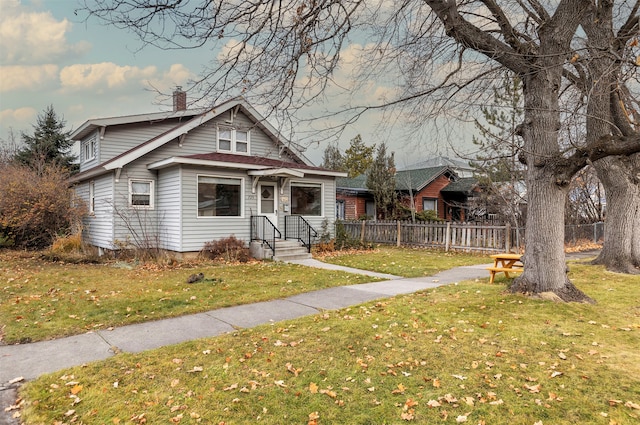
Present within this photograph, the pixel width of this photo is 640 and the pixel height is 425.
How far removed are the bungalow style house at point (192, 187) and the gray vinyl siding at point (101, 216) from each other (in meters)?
0.04

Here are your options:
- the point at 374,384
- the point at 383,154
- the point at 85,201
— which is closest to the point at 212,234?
the point at 85,201

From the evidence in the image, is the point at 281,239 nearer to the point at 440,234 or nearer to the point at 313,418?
the point at 440,234

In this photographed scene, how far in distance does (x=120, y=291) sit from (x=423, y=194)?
22.8 m

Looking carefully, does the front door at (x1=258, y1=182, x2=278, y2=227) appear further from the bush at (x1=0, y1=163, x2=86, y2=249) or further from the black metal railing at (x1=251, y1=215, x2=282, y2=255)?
the bush at (x1=0, y1=163, x2=86, y2=249)

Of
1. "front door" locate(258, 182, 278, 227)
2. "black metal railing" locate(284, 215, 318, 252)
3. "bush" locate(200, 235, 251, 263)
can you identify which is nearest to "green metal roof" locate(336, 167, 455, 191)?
"black metal railing" locate(284, 215, 318, 252)

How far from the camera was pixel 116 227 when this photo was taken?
45.9ft

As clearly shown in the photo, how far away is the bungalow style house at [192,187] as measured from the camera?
13273 millimetres

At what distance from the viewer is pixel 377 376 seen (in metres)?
3.87

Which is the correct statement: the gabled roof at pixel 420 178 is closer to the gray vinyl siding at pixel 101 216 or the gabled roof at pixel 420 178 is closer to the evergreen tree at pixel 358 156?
the evergreen tree at pixel 358 156

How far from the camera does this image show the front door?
1508 centimetres

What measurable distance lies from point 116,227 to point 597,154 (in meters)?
14.3

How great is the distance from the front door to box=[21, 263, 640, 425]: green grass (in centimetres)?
962

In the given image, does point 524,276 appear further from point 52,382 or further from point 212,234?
point 212,234

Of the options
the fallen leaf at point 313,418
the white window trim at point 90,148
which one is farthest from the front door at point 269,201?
the fallen leaf at point 313,418
